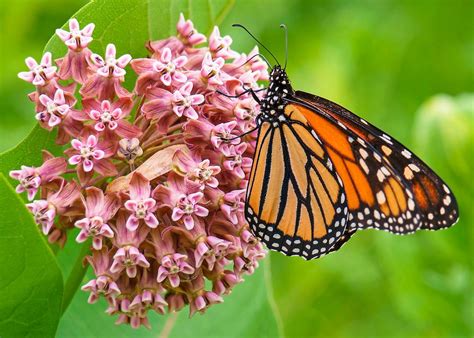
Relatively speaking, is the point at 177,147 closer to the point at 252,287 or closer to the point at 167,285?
the point at 167,285

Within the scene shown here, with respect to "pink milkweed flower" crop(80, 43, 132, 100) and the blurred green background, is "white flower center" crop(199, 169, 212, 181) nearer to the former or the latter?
"pink milkweed flower" crop(80, 43, 132, 100)

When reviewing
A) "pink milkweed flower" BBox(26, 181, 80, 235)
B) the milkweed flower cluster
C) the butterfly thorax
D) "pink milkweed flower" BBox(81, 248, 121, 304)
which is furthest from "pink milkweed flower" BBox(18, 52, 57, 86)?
the butterfly thorax

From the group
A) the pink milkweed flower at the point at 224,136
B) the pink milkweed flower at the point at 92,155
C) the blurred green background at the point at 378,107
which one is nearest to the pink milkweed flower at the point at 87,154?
the pink milkweed flower at the point at 92,155

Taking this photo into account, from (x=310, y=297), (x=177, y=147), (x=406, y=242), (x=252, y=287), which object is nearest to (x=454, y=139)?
(x=406, y=242)

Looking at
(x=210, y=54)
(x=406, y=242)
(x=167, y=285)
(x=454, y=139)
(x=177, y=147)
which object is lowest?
(x=167, y=285)

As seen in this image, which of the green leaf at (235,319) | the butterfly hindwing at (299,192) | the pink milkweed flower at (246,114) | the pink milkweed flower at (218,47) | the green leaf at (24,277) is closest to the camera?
the green leaf at (24,277)

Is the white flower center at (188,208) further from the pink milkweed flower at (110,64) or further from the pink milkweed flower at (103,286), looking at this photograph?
the pink milkweed flower at (110,64)
